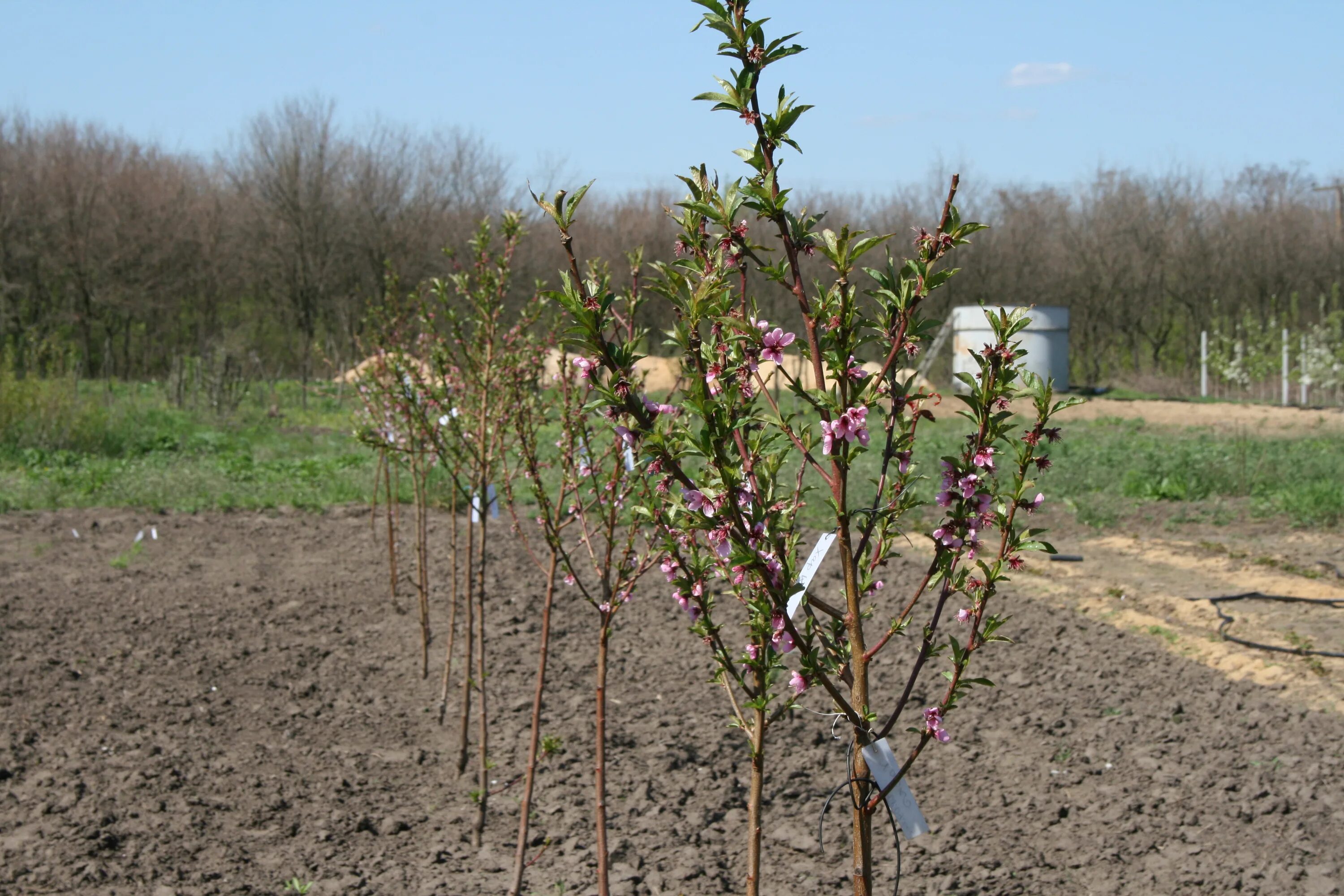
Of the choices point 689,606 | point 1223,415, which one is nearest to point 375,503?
point 689,606

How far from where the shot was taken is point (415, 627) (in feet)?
17.9

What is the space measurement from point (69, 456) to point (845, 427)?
427 inches

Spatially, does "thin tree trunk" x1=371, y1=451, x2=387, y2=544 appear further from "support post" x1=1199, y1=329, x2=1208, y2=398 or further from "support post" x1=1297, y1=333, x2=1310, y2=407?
"support post" x1=1199, y1=329, x2=1208, y2=398

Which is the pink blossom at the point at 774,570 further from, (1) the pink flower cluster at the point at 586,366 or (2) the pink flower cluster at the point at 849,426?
(1) the pink flower cluster at the point at 586,366

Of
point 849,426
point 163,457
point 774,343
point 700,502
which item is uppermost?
point 774,343

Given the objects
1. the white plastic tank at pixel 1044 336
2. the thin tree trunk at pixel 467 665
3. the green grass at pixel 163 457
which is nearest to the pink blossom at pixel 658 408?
the thin tree trunk at pixel 467 665

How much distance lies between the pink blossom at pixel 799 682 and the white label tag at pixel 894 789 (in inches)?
5.3

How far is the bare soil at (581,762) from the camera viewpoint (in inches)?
120

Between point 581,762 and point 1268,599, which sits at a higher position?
point 1268,599

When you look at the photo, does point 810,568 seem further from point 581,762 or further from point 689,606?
point 581,762

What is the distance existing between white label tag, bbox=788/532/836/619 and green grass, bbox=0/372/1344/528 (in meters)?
5.40

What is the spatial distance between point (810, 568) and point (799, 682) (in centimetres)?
23

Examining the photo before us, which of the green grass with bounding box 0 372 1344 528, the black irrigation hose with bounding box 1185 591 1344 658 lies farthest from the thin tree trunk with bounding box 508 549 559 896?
the green grass with bounding box 0 372 1344 528

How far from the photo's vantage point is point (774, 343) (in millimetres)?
1575
